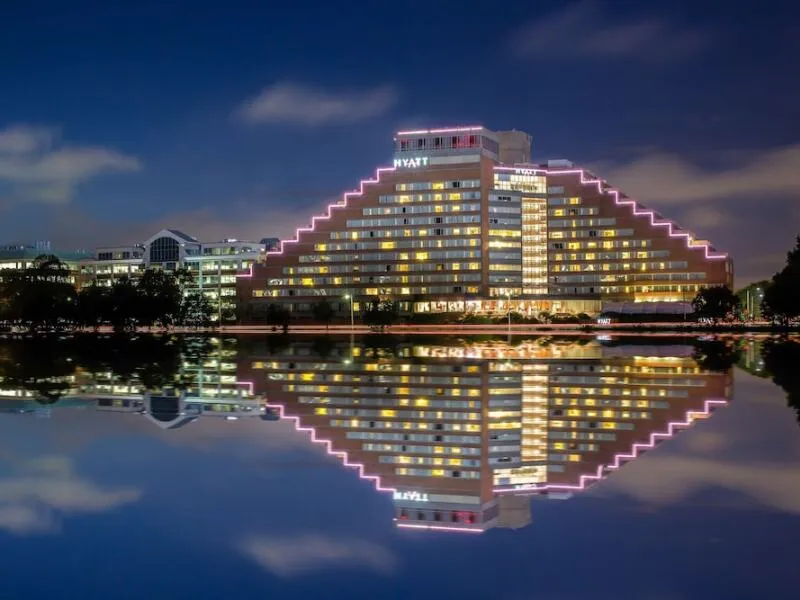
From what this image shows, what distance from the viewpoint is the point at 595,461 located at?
800 inches

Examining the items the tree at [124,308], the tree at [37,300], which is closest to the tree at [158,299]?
the tree at [124,308]

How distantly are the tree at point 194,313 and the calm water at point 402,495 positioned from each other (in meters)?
145

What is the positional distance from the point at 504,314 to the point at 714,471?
6558 inches

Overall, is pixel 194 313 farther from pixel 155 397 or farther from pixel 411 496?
pixel 411 496

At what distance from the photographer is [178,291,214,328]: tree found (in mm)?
176000

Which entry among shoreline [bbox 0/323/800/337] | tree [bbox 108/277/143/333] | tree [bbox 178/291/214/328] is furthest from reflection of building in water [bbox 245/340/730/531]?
tree [bbox 178/291/214/328]

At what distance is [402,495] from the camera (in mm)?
16797

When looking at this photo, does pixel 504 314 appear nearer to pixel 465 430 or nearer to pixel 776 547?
pixel 465 430

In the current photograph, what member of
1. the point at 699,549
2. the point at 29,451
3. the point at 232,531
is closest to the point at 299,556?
the point at 232,531

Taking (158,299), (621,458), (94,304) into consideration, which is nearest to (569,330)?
(158,299)

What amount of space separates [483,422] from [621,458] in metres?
6.05

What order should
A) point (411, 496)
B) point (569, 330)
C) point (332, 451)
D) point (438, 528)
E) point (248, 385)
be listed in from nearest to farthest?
point (438, 528), point (411, 496), point (332, 451), point (248, 385), point (569, 330)

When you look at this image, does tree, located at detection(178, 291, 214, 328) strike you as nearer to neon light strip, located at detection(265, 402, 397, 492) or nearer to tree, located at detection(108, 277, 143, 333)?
tree, located at detection(108, 277, 143, 333)

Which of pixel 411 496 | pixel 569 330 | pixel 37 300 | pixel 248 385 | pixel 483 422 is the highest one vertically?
pixel 37 300
